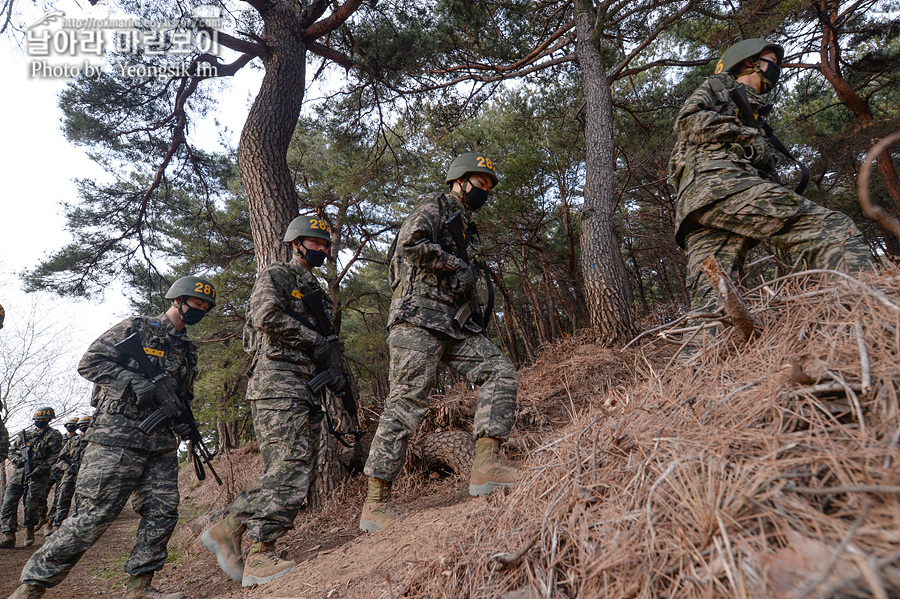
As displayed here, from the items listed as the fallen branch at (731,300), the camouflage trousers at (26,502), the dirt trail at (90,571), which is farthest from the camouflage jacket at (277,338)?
the camouflage trousers at (26,502)

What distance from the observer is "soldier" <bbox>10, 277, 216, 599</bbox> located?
325 centimetres

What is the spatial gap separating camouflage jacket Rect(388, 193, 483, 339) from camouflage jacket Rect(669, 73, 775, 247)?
1690mm

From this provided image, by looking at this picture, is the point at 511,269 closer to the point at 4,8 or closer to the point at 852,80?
the point at 852,80

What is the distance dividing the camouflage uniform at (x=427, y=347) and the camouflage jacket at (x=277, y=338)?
74cm

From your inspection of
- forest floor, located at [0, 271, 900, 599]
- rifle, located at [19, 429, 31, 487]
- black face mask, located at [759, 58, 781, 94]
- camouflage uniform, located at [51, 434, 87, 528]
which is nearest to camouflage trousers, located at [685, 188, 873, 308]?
forest floor, located at [0, 271, 900, 599]

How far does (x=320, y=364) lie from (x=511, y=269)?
13147mm

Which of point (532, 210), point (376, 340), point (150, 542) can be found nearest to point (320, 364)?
point (150, 542)

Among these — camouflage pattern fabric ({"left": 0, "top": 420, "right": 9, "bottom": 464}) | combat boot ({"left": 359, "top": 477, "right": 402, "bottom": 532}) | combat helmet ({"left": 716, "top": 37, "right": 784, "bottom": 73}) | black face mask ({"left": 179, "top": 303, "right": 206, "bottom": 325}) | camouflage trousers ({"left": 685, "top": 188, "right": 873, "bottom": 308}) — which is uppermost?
combat helmet ({"left": 716, "top": 37, "right": 784, "bottom": 73})

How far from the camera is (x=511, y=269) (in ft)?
53.7

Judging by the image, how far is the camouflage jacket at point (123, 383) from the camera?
3598 millimetres

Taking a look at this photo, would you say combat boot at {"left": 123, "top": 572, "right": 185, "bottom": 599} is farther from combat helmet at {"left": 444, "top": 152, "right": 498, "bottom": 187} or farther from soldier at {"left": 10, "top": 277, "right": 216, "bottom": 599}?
combat helmet at {"left": 444, "top": 152, "right": 498, "bottom": 187}

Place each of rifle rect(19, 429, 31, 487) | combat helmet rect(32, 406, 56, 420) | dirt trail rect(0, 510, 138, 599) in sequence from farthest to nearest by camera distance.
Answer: combat helmet rect(32, 406, 56, 420)
rifle rect(19, 429, 31, 487)
dirt trail rect(0, 510, 138, 599)

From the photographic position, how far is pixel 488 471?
10.0 feet

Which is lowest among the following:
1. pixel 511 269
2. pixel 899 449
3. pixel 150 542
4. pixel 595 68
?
pixel 150 542
